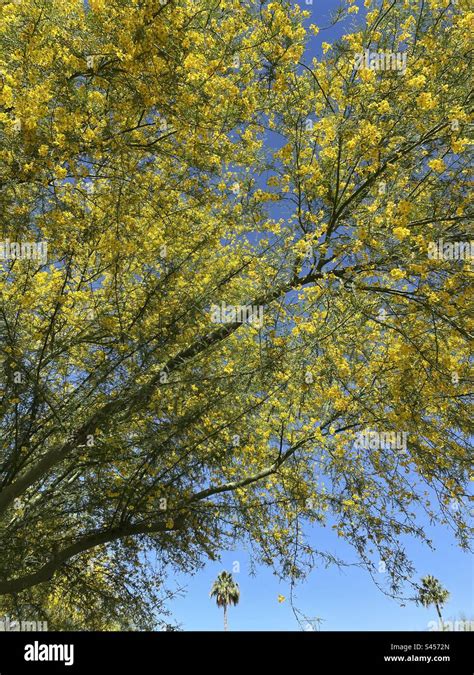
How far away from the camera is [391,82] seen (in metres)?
4.52

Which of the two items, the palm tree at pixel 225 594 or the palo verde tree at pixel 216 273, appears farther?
the palm tree at pixel 225 594

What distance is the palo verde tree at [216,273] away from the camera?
13.3 feet

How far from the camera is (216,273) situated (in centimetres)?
618

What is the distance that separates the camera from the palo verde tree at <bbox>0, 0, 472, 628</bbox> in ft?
13.3

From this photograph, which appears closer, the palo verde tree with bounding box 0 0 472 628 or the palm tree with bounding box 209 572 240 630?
the palo verde tree with bounding box 0 0 472 628
